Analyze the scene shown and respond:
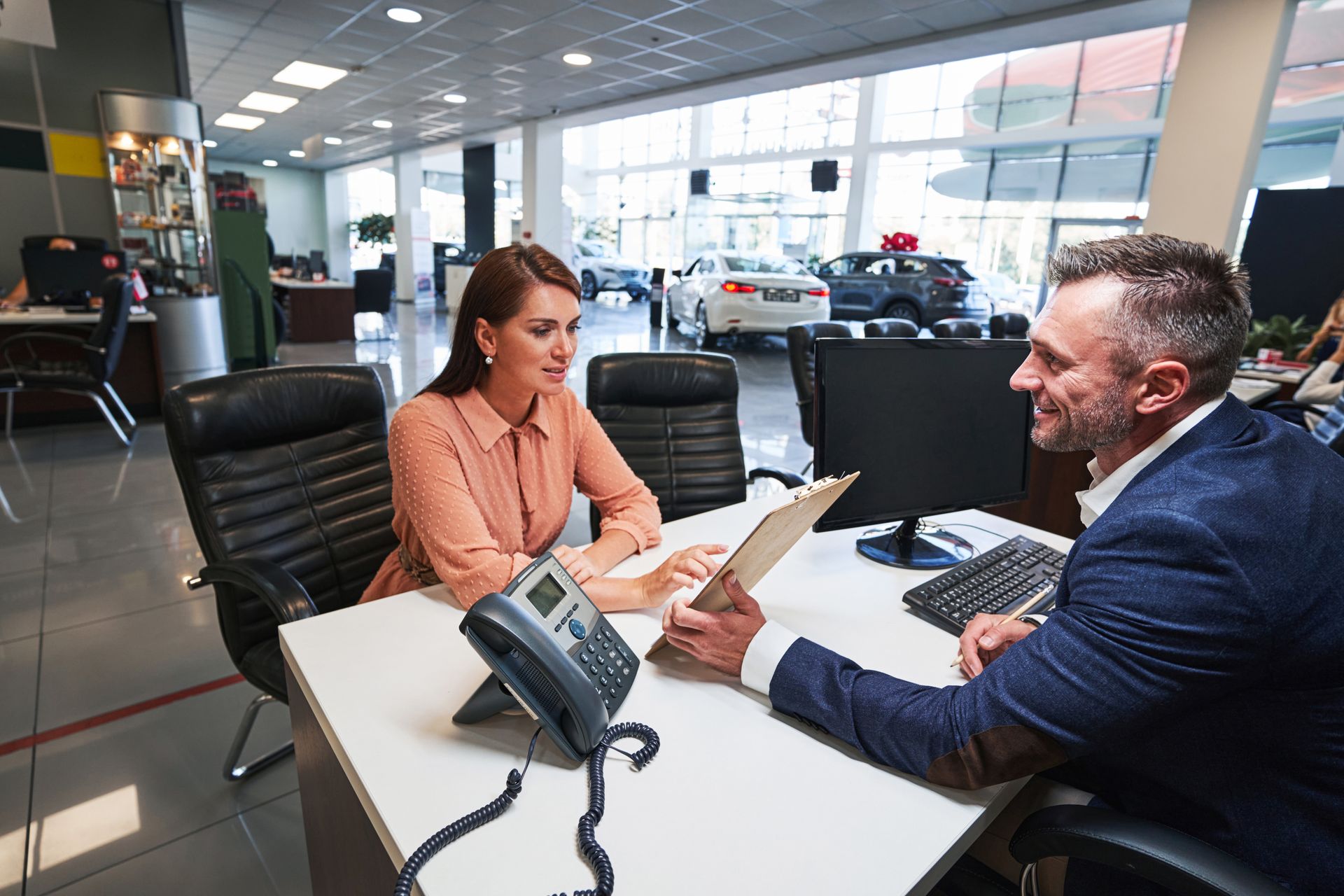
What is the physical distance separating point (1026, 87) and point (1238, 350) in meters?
13.1

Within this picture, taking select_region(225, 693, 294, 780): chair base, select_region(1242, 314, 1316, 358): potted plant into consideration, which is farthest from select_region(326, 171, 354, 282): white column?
select_region(225, 693, 294, 780): chair base

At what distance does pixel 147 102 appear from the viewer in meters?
5.39

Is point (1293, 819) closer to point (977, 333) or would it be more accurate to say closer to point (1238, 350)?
point (1238, 350)

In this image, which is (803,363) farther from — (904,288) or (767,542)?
(904,288)

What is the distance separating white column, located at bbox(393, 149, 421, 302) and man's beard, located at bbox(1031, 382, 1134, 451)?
13.5m

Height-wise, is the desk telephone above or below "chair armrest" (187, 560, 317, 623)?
above

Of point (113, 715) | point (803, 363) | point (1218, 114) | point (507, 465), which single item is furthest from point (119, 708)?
point (1218, 114)

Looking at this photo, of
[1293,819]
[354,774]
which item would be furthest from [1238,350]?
[354,774]

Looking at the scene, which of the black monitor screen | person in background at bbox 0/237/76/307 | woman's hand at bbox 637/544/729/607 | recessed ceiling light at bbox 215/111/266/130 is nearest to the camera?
woman's hand at bbox 637/544/729/607

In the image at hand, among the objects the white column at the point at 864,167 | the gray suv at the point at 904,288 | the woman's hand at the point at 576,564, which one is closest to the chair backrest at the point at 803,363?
the woman's hand at the point at 576,564

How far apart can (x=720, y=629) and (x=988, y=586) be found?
640mm

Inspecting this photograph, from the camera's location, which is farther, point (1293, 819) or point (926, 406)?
point (926, 406)

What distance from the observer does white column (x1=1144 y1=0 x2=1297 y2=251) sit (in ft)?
13.4

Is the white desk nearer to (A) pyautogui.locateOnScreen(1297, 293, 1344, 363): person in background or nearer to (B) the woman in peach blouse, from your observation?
(B) the woman in peach blouse
